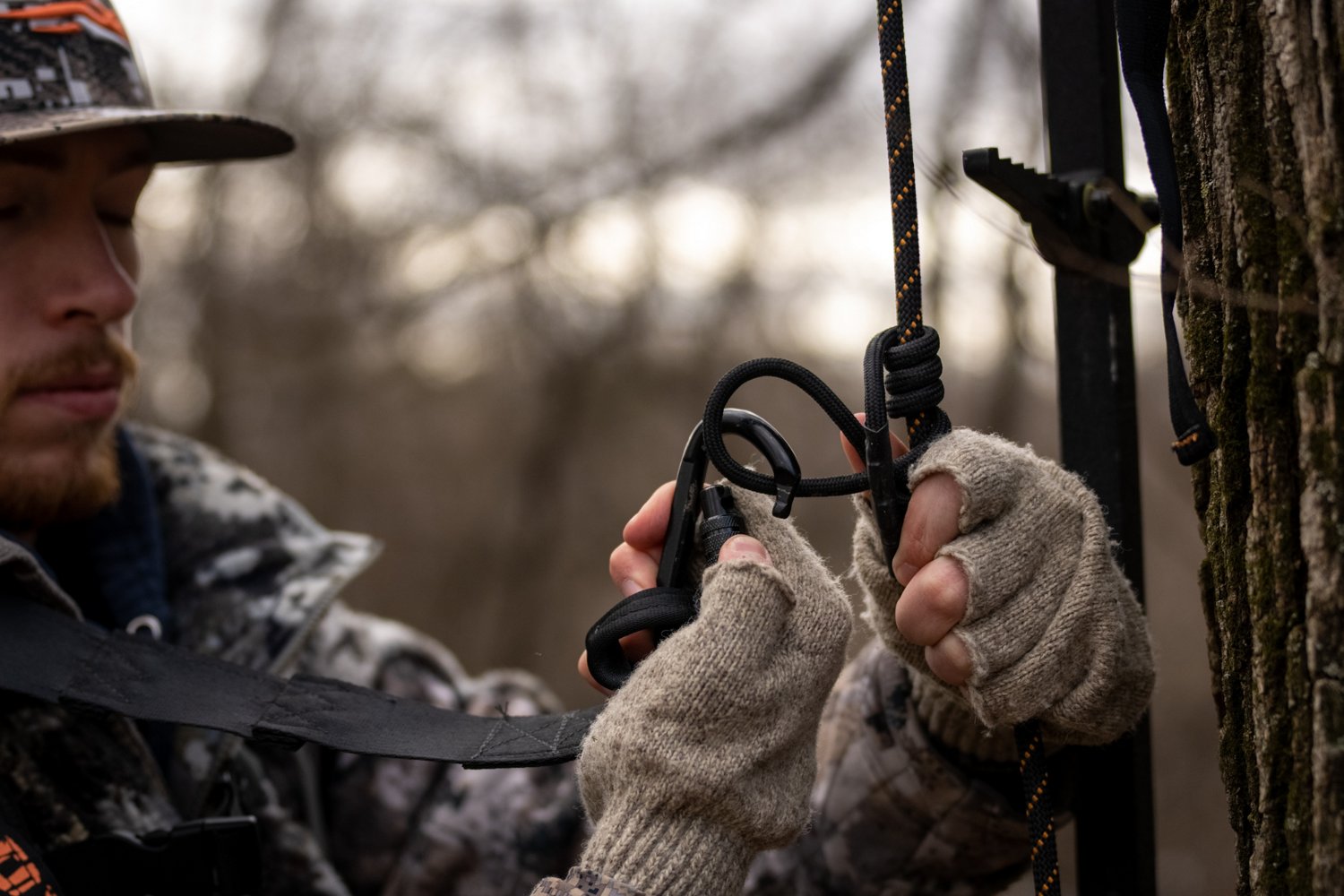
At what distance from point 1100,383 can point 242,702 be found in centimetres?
123

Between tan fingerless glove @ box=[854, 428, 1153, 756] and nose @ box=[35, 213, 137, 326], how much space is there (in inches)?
57.4

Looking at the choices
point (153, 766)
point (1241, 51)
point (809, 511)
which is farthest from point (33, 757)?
point (809, 511)

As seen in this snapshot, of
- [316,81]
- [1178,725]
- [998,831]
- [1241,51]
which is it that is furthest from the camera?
[316,81]

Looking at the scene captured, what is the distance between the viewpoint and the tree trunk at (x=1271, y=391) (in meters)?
0.93

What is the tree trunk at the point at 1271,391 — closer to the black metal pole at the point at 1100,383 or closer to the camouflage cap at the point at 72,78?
the black metal pole at the point at 1100,383

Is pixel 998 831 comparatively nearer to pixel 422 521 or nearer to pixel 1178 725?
pixel 1178 725

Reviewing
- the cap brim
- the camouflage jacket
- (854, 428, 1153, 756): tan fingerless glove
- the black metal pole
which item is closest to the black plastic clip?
the black metal pole

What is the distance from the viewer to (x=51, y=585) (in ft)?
5.45

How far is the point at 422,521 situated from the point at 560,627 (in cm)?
171

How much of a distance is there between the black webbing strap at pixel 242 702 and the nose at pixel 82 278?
0.56 metres

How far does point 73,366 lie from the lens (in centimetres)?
196

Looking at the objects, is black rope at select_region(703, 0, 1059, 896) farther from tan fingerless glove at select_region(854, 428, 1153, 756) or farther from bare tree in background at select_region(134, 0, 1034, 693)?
bare tree in background at select_region(134, 0, 1034, 693)

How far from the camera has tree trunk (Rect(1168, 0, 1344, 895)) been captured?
930mm

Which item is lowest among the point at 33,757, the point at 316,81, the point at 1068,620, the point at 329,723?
the point at 33,757
